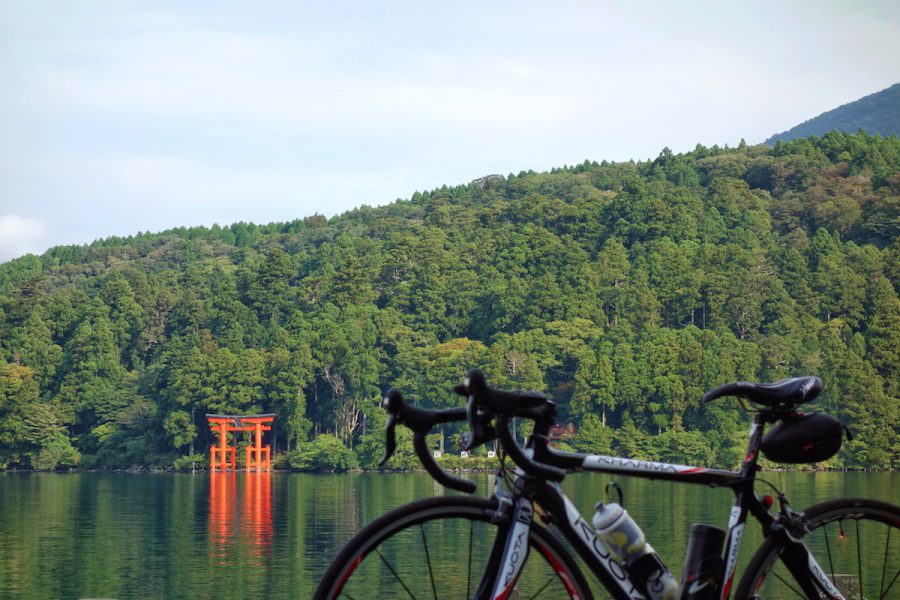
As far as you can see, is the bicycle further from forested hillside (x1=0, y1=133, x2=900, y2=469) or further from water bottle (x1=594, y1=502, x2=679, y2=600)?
forested hillside (x1=0, y1=133, x2=900, y2=469)

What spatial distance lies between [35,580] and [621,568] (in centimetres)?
2107

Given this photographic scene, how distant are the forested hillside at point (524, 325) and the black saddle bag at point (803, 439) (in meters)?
59.9

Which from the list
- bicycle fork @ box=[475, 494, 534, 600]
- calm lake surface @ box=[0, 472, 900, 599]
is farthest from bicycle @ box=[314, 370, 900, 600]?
calm lake surface @ box=[0, 472, 900, 599]

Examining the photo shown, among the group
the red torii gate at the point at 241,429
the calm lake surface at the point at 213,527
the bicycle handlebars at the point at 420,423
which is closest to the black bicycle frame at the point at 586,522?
the bicycle handlebars at the point at 420,423

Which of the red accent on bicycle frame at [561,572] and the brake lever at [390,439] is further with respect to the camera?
the red accent on bicycle frame at [561,572]

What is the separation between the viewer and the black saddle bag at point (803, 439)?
314 cm

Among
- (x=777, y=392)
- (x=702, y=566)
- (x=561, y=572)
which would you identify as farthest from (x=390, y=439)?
(x=777, y=392)

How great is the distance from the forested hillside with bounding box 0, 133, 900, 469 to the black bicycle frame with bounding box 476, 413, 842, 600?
59885 mm

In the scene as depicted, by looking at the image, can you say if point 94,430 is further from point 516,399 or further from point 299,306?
point 516,399

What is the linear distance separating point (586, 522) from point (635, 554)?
17 centimetres

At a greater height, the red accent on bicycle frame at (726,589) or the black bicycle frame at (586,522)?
the black bicycle frame at (586,522)

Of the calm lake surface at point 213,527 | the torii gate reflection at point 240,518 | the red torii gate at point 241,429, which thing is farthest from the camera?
the red torii gate at point 241,429

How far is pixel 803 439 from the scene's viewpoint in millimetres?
3145

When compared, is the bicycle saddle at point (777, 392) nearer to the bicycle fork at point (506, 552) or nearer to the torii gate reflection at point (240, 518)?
the bicycle fork at point (506, 552)
